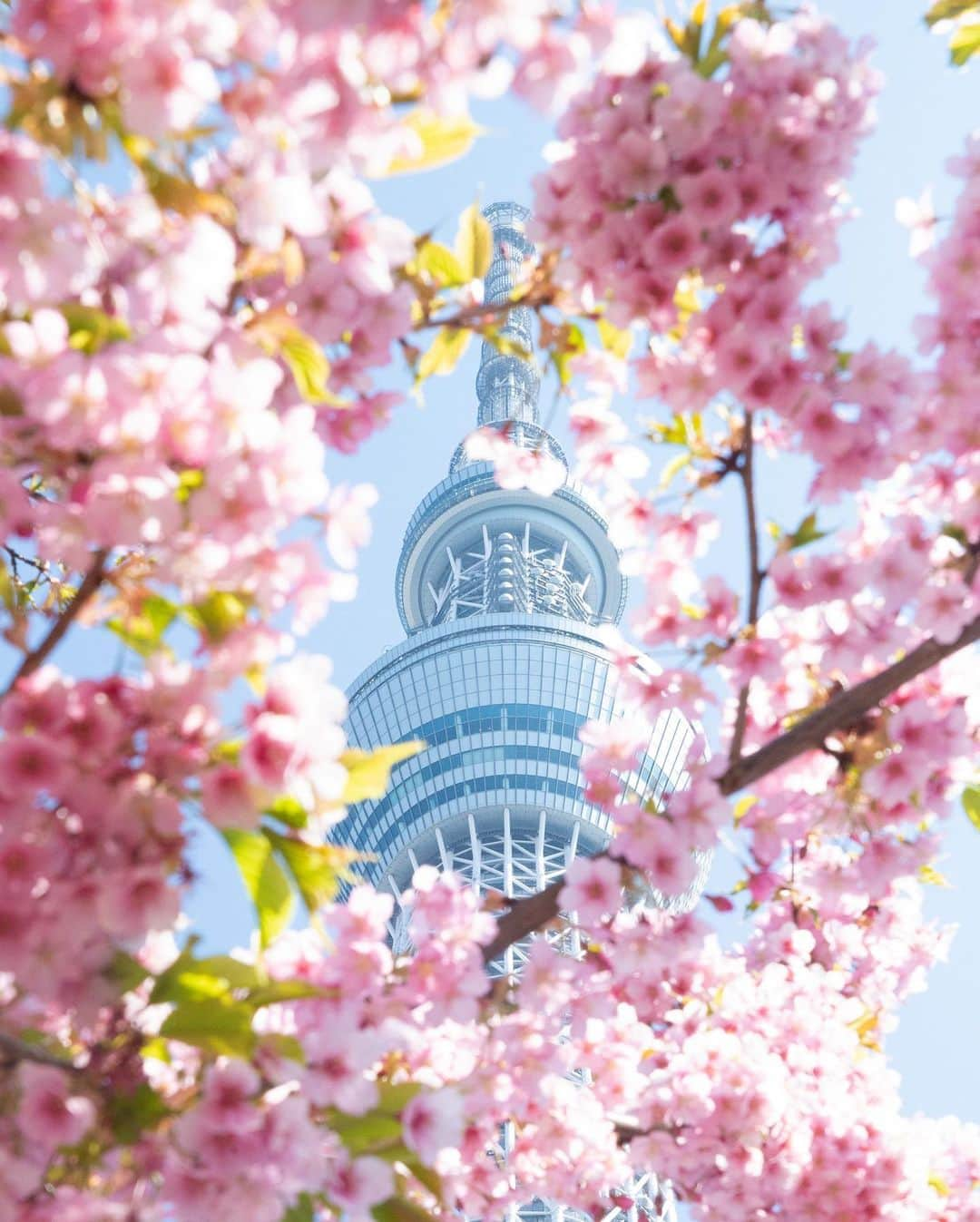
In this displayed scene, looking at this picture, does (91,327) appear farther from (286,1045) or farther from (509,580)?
(509,580)

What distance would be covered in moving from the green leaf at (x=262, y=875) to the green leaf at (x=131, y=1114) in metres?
0.40

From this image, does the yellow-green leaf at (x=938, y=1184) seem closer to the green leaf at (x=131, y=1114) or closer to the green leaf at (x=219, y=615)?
the green leaf at (x=131, y=1114)

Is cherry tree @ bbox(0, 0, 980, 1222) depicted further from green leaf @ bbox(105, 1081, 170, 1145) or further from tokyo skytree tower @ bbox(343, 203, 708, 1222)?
tokyo skytree tower @ bbox(343, 203, 708, 1222)

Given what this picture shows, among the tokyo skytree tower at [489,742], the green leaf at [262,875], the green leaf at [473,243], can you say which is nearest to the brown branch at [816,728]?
the green leaf at [262,875]

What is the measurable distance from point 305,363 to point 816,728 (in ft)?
4.29

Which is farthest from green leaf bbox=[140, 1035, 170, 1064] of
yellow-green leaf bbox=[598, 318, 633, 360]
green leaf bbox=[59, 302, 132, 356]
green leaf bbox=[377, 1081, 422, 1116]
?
yellow-green leaf bbox=[598, 318, 633, 360]

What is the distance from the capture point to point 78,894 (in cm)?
173

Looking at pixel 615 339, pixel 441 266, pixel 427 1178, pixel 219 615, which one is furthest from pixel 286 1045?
pixel 615 339

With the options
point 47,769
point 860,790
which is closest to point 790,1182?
point 860,790

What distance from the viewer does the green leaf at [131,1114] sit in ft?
6.04

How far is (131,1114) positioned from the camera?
72.8 inches

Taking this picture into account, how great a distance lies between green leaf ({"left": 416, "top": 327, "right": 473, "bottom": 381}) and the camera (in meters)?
2.63

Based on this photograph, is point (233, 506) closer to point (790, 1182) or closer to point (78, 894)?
point (78, 894)

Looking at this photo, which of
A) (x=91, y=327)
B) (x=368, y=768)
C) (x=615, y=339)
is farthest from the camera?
(x=615, y=339)
